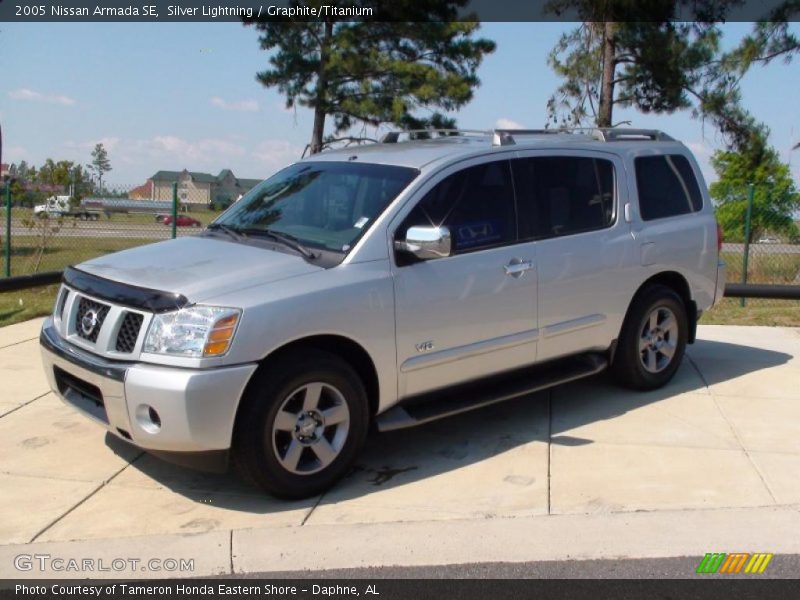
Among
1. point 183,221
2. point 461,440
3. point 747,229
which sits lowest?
point 461,440

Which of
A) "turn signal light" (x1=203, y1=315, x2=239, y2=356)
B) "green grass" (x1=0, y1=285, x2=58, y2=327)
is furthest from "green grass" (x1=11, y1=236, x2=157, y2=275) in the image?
"turn signal light" (x1=203, y1=315, x2=239, y2=356)

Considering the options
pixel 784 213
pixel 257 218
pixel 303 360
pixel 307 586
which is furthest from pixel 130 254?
pixel 784 213

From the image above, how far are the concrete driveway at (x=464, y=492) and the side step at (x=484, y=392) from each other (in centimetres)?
37

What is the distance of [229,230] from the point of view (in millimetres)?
5688

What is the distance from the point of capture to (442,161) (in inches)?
216

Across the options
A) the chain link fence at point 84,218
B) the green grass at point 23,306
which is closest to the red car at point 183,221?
the chain link fence at point 84,218

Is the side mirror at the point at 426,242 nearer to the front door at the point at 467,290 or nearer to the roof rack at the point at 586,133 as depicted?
the front door at the point at 467,290

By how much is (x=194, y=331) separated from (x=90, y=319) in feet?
2.74

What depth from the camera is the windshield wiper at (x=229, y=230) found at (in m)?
5.48

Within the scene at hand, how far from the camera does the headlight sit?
4328 millimetres

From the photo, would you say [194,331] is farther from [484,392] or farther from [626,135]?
[626,135]

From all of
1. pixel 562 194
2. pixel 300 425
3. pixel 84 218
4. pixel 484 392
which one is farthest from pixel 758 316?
pixel 84 218

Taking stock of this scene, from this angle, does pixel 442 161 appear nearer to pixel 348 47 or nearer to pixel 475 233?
pixel 475 233

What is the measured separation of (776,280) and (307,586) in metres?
11.4
